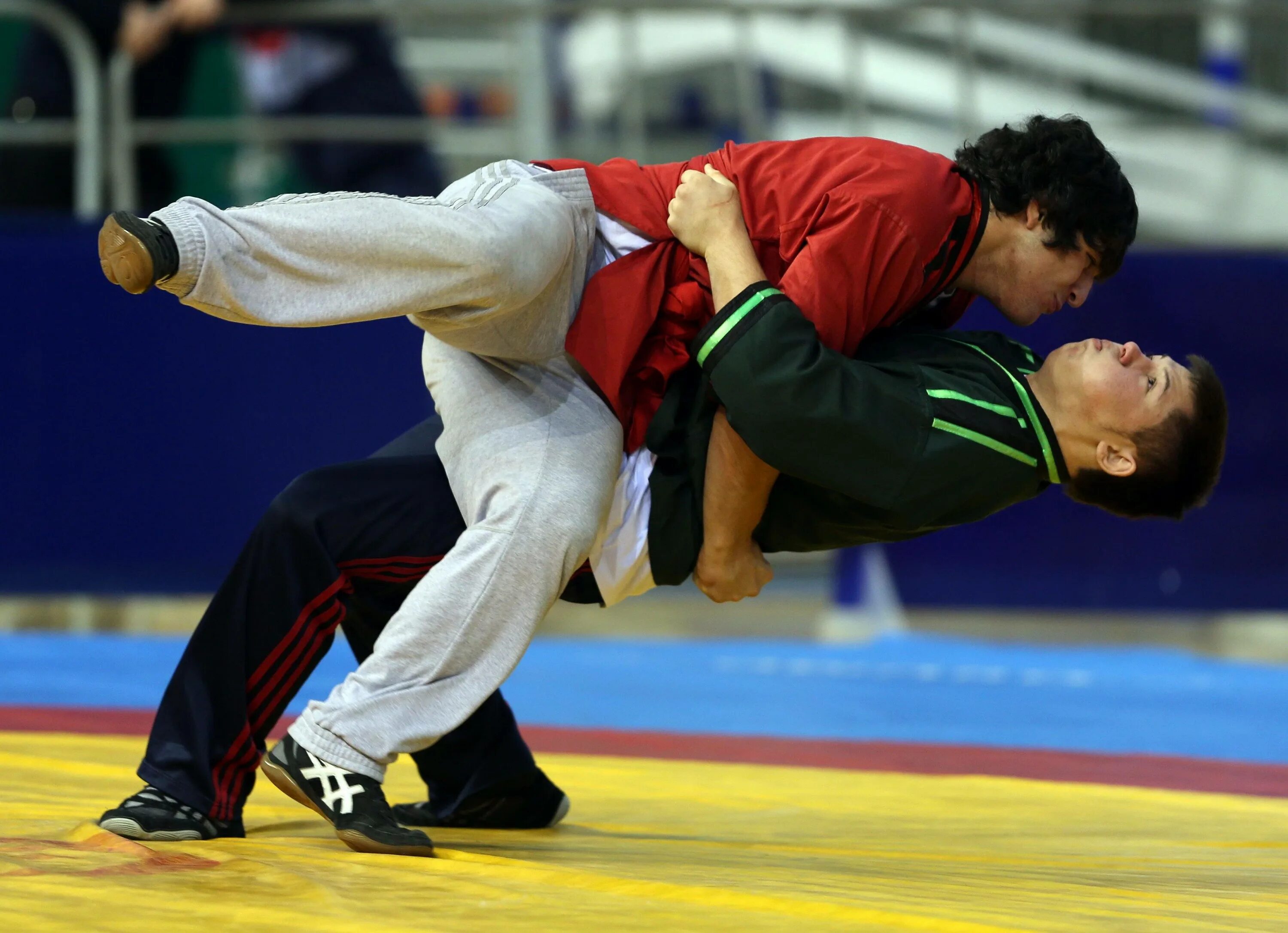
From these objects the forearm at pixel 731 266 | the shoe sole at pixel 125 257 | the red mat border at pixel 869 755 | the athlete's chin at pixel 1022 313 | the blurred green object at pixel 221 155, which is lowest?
the red mat border at pixel 869 755

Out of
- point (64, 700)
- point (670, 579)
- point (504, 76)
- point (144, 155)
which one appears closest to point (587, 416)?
point (670, 579)

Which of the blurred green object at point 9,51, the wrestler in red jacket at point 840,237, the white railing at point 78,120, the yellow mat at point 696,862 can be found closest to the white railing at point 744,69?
the white railing at point 78,120

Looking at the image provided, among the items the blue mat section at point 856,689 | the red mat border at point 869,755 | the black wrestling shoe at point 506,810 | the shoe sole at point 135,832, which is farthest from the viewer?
the blue mat section at point 856,689

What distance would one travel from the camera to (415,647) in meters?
2.18

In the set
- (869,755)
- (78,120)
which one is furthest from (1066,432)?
(78,120)

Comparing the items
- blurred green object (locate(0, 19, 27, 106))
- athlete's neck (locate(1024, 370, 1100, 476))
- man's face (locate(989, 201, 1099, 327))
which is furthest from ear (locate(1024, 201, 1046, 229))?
blurred green object (locate(0, 19, 27, 106))

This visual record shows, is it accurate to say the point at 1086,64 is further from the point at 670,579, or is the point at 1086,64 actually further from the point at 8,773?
the point at 8,773

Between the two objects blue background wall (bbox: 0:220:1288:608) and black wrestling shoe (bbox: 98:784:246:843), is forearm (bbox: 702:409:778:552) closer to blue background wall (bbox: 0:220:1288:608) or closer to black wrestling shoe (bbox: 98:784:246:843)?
black wrestling shoe (bbox: 98:784:246:843)

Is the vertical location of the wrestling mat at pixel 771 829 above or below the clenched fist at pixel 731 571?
below

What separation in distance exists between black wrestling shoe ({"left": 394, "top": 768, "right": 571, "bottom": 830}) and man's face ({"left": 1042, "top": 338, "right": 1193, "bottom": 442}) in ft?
3.64

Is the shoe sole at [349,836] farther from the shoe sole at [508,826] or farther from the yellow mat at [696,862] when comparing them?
the shoe sole at [508,826]

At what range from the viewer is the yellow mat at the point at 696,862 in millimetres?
1787

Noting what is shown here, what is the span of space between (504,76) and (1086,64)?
2.63 meters

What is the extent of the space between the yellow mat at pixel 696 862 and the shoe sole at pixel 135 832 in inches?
0.9
